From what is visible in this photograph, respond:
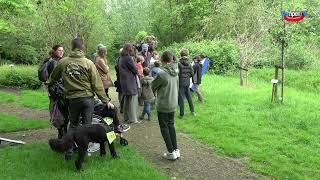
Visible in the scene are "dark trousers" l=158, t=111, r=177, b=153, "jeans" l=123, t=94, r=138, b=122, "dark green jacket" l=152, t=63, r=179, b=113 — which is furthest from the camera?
"jeans" l=123, t=94, r=138, b=122

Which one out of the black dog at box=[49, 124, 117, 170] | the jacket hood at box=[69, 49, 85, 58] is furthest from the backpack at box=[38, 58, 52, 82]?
the black dog at box=[49, 124, 117, 170]

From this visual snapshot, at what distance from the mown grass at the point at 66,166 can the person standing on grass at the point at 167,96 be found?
1.86 feet

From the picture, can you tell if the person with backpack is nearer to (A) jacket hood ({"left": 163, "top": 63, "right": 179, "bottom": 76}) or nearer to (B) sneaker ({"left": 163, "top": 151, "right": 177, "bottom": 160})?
(A) jacket hood ({"left": 163, "top": 63, "right": 179, "bottom": 76})

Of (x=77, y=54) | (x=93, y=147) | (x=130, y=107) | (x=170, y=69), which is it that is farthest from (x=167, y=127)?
(x=130, y=107)

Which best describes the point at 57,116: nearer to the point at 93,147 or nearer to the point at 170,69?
the point at 93,147

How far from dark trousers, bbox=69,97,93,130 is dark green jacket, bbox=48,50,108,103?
79 millimetres

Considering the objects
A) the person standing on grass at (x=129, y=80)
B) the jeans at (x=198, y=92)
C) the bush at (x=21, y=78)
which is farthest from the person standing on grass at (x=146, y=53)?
the bush at (x=21, y=78)

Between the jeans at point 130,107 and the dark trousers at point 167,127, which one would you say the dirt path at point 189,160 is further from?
the jeans at point 130,107

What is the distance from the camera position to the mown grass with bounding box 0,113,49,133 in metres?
9.57

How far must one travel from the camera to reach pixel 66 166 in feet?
21.8

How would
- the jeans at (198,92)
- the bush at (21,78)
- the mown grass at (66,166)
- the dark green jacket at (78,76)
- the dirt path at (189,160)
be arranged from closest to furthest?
the mown grass at (66,166)
the dark green jacket at (78,76)
the dirt path at (189,160)
the jeans at (198,92)
the bush at (21,78)

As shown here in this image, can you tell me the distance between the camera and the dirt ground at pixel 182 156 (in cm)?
664

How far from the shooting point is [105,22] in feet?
99.4

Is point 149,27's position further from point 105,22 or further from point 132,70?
point 132,70
